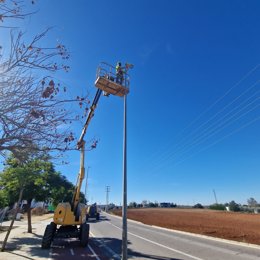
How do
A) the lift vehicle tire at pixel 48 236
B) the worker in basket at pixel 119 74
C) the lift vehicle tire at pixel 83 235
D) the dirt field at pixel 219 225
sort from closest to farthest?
the worker in basket at pixel 119 74, the lift vehicle tire at pixel 48 236, the lift vehicle tire at pixel 83 235, the dirt field at pixel 219 225

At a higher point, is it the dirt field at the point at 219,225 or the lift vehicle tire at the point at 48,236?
the dirt field at the point at 219,225

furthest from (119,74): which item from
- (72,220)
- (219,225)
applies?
(219,225)

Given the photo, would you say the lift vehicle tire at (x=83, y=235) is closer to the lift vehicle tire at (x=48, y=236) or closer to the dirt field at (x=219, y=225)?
the lift vehicle tire at (x=48, y=236)

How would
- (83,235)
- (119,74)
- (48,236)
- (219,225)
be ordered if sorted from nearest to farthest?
(119,74) < (48,236) < (83,235) < (219,225)

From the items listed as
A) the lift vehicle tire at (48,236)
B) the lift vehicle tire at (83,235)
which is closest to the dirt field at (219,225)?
the lift vehicle tire at (83,235)

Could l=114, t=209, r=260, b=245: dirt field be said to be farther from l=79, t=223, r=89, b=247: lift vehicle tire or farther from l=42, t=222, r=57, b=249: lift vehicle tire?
l=42, t=222, r=57, b=249: lift vehicle tire

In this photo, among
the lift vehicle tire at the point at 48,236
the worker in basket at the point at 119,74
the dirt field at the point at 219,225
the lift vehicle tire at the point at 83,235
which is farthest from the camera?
the dirt field at the point at 219,225

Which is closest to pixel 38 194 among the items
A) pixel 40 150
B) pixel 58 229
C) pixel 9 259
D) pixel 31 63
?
pixel 58 229

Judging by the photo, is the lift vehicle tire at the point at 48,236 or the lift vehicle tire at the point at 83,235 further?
the lift vehicle tire at the point at 83,235

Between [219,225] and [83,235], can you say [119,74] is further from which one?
[219,225]

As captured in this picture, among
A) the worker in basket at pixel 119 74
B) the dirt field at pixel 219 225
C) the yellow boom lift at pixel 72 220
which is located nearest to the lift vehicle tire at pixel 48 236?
the yellow boom lift at pixel 72 220

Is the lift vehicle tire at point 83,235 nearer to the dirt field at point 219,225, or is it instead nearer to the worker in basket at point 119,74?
the worker in basket at point 119,74

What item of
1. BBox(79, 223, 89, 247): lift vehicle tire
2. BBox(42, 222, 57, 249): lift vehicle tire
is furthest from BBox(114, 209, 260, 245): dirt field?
BBox(42, 222, 57, 249): lift vehicle tire

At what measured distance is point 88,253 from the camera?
14.6 meters
